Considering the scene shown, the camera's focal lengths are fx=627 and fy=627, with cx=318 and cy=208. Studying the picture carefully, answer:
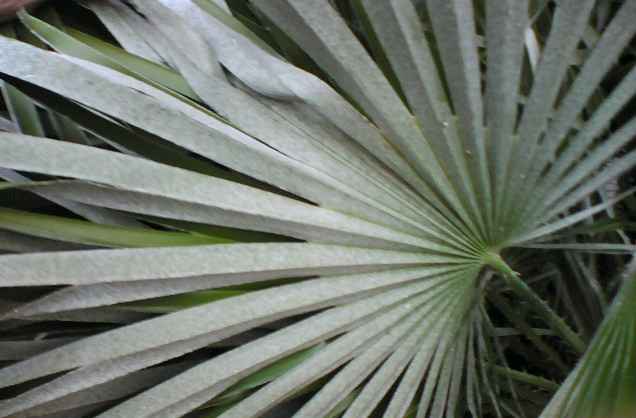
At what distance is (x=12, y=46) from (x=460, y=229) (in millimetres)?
459

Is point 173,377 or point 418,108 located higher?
point 418,108

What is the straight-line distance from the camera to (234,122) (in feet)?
2.00

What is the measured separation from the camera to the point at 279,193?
24.8 inches

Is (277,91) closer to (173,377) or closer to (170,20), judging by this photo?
(170,20)

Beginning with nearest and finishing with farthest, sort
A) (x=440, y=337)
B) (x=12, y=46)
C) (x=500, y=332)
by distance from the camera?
1. (x=12, y=46)
2. (x=440, y=337)
3. (x=500, y=332)

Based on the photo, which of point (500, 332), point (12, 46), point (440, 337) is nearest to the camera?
point (12, 46)

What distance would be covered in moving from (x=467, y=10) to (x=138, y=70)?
0.33 m

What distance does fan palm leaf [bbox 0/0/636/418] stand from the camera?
0.57 meters

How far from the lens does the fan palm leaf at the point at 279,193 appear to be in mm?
565

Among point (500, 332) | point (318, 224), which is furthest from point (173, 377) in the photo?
point (500, 332)

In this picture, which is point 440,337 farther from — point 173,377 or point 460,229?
point 173,377

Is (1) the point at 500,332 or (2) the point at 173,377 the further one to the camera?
(1) the point at 500,332

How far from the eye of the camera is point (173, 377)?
0.60 metres

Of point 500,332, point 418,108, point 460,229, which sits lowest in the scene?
point 500,332
